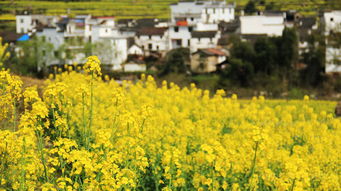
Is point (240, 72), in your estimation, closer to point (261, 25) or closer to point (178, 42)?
point (261, 25)

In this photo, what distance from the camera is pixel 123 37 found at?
4453cm

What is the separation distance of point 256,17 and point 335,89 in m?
16.0

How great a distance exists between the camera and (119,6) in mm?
65625

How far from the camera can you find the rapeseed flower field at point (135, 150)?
429 centimetres

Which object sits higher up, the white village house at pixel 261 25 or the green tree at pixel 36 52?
the white village house at pixel 261 25

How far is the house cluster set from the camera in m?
A: 39.2

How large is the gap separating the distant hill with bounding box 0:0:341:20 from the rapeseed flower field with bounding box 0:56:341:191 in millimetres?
40503

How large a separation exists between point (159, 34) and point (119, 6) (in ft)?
65.1

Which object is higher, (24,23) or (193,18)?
(193,18)

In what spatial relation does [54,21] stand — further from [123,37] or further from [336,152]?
[336,152]

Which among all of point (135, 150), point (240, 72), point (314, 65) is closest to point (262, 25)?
point (314, 65)

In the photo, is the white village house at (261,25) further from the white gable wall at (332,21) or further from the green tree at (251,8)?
the green tree at (251,8)

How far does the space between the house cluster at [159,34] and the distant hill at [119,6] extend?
101 inches

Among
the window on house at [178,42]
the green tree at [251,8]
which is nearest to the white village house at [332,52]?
the window on house at [178,42]
